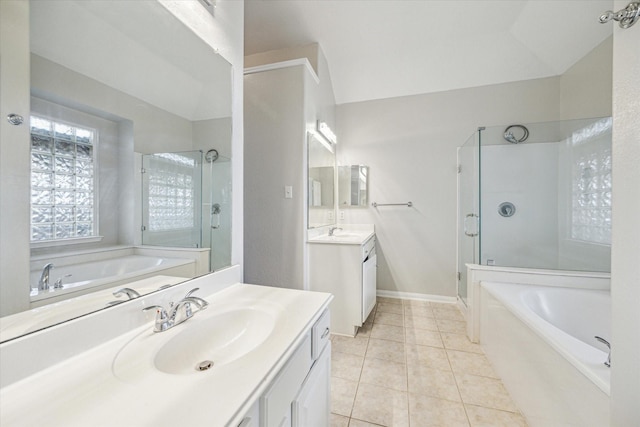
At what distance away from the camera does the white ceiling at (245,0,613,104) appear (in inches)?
81.1

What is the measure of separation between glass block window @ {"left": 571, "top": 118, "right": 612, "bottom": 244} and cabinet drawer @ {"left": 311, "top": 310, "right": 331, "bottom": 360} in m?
2.28

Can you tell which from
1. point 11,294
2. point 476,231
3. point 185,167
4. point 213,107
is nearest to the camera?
point 11,294

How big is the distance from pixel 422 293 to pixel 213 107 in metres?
2.91

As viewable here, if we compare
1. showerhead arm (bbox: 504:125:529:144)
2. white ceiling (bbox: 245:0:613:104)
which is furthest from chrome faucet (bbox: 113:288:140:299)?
showerhead arm (bbox: 504:125:529:144)

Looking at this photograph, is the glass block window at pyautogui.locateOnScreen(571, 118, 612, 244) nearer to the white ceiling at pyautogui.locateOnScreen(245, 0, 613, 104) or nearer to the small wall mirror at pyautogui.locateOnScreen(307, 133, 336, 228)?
the white ceiling at pyautogui.locateOnScreen(245, 0, 613, 104)

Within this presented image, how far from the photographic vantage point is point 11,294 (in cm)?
57

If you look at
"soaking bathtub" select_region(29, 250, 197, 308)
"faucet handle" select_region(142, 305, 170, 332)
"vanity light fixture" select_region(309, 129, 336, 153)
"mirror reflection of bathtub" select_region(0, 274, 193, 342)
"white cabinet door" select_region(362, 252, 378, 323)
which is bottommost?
"white cabinet door" select_region(362, 252, 378, 323)

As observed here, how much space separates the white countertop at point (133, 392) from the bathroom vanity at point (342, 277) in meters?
1.49

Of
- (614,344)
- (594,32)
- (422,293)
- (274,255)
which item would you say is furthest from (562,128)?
(274,255)

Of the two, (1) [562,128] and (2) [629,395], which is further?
(1) [562,128]

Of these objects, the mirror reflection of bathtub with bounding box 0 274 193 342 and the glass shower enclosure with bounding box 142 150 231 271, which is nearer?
the mirror reflection of bathtub with bounding box 0 274 193 342

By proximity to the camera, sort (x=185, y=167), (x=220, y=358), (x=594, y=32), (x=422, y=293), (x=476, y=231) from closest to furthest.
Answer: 1. (x=220, y=358)
2. (x=185, y=167)
3. (x=594, y=32)
4. (x=476, y=231)
5. (x=422, y=293)

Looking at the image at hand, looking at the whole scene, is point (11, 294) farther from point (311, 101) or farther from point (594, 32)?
point (594, 32)

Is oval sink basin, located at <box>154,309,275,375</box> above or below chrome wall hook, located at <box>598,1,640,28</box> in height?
below
